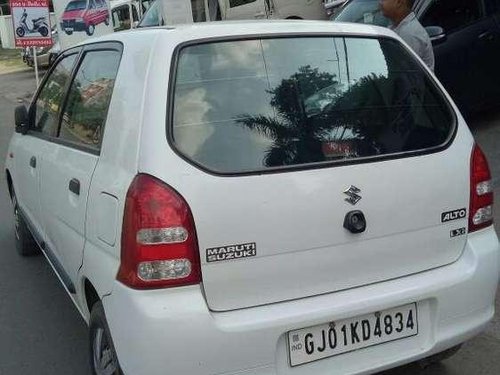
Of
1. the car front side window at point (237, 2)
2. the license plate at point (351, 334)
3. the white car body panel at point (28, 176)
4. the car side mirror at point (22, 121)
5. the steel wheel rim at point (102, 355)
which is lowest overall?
the steel wheel rim at point (102, 355)

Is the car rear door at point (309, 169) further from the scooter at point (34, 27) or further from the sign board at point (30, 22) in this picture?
the scooter at point (34, 27)

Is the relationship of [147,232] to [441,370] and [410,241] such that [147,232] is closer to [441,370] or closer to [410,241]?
[410,241]

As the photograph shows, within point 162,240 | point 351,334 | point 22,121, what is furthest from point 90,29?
point 351,334

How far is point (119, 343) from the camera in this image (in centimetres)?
246

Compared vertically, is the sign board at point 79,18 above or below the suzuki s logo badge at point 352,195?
above

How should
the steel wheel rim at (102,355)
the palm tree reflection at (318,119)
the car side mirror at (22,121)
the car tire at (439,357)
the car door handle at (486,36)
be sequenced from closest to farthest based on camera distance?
the palm tree reflection at (318,119) < the steel wheel rim at (102,355) < the car tire at (439,357) < the car side mirror at (22,121) < the car door handle at (486,36)

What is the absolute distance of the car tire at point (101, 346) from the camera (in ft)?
8.70

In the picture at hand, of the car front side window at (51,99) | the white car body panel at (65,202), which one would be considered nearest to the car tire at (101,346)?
the white car body panel at (65,202)

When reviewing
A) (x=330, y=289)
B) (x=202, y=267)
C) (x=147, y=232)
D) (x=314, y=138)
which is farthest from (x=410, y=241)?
(x=147, y=232)

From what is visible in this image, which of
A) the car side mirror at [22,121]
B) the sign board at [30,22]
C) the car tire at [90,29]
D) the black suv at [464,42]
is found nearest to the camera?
the car side mirror at [22,121]

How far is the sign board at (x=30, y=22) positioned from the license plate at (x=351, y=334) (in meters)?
13.6

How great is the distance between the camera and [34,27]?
14.9 metres

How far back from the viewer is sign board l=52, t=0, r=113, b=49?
42.6ft

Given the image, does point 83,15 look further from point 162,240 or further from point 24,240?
point 162,240
